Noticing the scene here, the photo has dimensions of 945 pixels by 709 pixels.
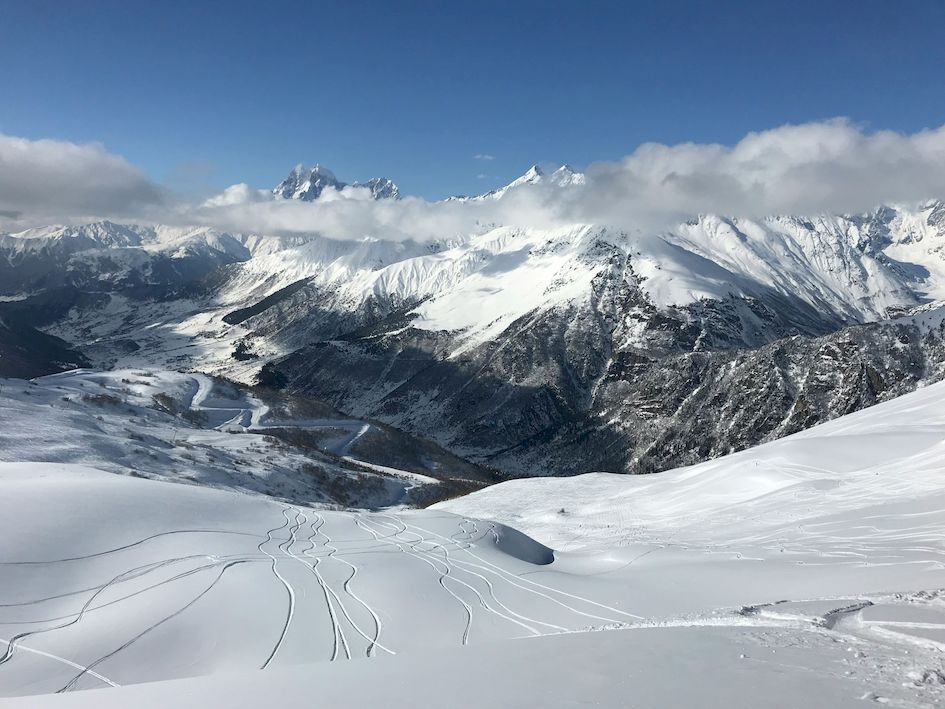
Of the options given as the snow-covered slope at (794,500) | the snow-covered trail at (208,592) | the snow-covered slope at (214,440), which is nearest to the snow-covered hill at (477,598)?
the snow-covered trail at (208,592)

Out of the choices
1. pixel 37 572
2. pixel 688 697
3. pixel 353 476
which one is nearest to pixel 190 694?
pixel 688 697

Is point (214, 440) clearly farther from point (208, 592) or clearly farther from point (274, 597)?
point (274, 597)

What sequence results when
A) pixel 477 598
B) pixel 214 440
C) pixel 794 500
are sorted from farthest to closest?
pixel 214 440 → pixel 794 500 → pixel 477 598

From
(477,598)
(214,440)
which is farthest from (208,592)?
(214,440)

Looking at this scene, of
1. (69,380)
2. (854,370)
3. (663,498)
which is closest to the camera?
(663,498)

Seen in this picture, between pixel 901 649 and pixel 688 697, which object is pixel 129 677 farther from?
pixel 901 649

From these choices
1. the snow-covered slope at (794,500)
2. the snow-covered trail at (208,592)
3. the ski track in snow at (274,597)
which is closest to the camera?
the snow-covered trail at (208,592)

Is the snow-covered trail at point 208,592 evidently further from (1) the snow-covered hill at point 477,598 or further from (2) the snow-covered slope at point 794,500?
(2) the snow-covered slope at point 794,500

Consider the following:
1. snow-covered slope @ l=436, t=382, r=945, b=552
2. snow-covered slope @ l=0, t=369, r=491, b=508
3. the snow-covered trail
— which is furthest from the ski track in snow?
snow-covered slope @ l=0, t=369, r=491, b=508
